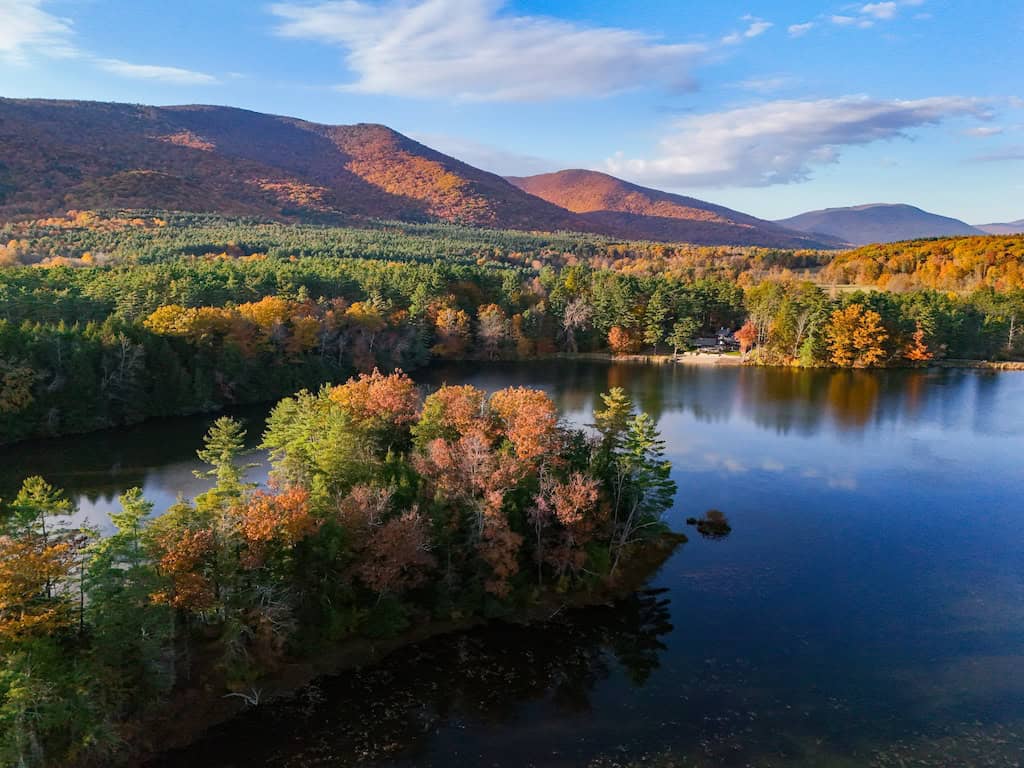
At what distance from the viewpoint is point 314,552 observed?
21.3 meters

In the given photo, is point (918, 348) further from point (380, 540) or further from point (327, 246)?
point (327, 246)

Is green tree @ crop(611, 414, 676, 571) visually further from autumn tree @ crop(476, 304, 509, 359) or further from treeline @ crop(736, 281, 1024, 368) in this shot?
treeline @ crop(736, 281, 1024, 368)

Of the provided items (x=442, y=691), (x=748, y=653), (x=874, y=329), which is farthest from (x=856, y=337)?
(x=442, y=691)

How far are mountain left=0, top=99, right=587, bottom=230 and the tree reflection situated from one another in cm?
10282

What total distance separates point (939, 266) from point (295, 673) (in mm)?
118743

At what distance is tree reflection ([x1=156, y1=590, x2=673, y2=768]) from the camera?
18.5m

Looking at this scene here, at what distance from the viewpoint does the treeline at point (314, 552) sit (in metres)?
16.8

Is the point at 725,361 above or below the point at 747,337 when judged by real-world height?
below

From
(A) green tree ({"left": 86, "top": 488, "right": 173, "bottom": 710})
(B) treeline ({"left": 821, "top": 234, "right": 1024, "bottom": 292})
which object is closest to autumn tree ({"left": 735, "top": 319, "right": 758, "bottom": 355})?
(B) treeline ({"left": 821, "top": 234, "right": 1024, "bottom": 292})

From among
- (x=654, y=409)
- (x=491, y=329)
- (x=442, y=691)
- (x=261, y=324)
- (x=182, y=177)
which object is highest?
(x=182, y=177)

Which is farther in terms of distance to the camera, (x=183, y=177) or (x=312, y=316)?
(x=183, y=177)

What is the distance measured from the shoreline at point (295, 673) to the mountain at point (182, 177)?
101357 millimetres

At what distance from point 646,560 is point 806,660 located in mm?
7746

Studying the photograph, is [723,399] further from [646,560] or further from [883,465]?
[646,560]
